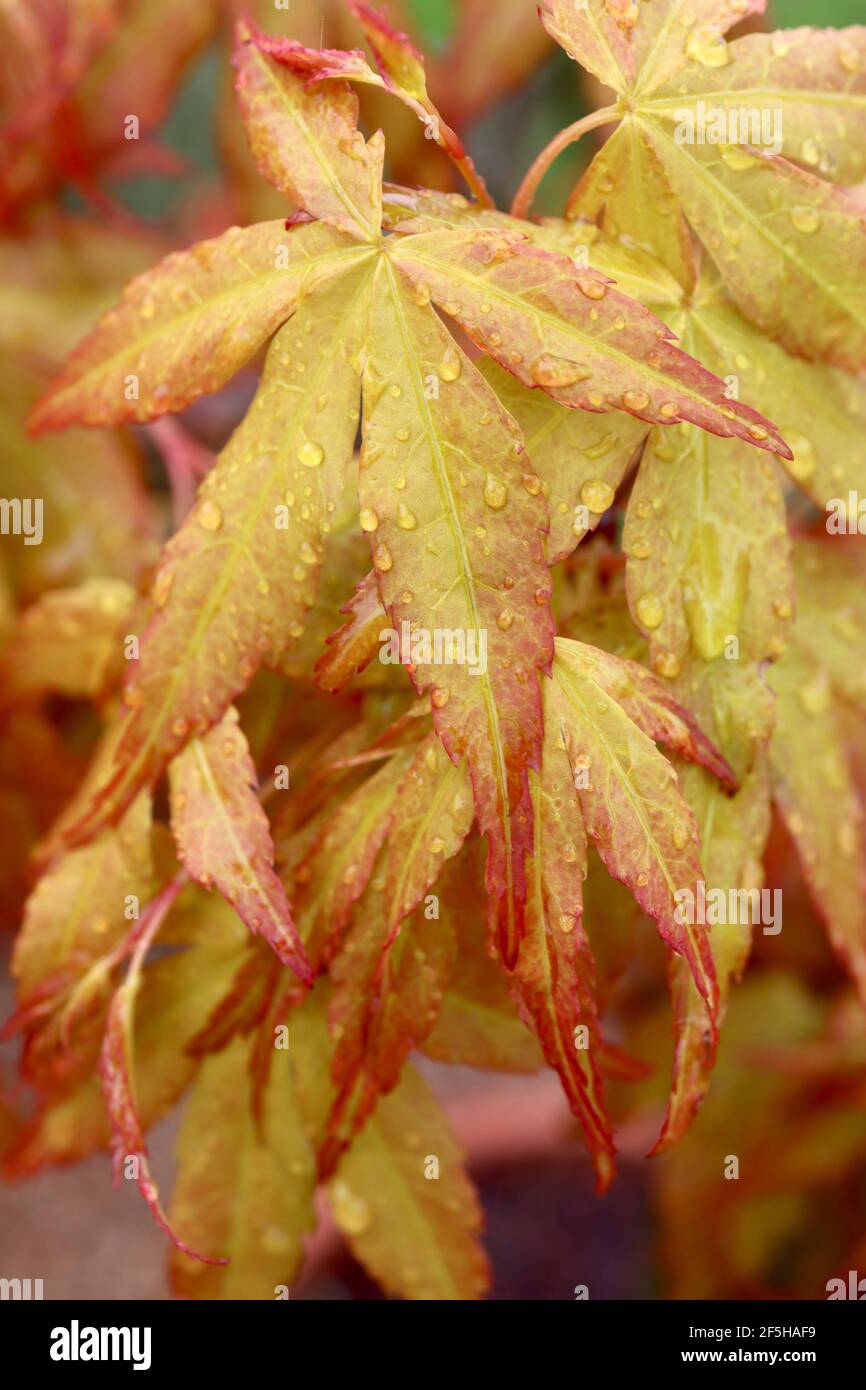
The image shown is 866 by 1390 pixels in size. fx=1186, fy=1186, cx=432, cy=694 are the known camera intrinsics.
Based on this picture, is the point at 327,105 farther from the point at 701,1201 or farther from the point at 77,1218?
the point at 77,1218

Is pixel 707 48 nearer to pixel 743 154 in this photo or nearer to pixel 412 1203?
pixel 743 154

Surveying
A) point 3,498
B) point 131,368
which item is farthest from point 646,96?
point 3,498

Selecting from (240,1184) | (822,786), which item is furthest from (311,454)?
(240,1184)

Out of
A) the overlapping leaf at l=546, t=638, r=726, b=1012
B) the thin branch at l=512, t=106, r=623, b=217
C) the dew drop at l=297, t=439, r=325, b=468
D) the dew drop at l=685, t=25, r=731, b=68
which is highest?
the dew drop at l=685, t=25, r=731, b=68

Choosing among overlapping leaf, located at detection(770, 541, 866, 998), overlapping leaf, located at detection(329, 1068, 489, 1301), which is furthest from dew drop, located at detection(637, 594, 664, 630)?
overlapping leaf, located at detection(329, 1068, 489, 1301)

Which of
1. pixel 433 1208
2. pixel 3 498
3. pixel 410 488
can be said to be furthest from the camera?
pixel 3 498

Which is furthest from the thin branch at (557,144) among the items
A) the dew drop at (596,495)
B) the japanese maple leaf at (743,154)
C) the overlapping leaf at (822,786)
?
the overlapping leaf at (822,786)

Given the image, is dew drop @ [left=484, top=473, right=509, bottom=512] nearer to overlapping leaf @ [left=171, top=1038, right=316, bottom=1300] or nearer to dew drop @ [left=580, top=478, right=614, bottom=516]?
dew drop @ [left=580, top=478, right=614, bottom=516]

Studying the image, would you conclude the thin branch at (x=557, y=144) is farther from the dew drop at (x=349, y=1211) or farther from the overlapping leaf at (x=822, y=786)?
the dew drop at (x=349, y=1211)
